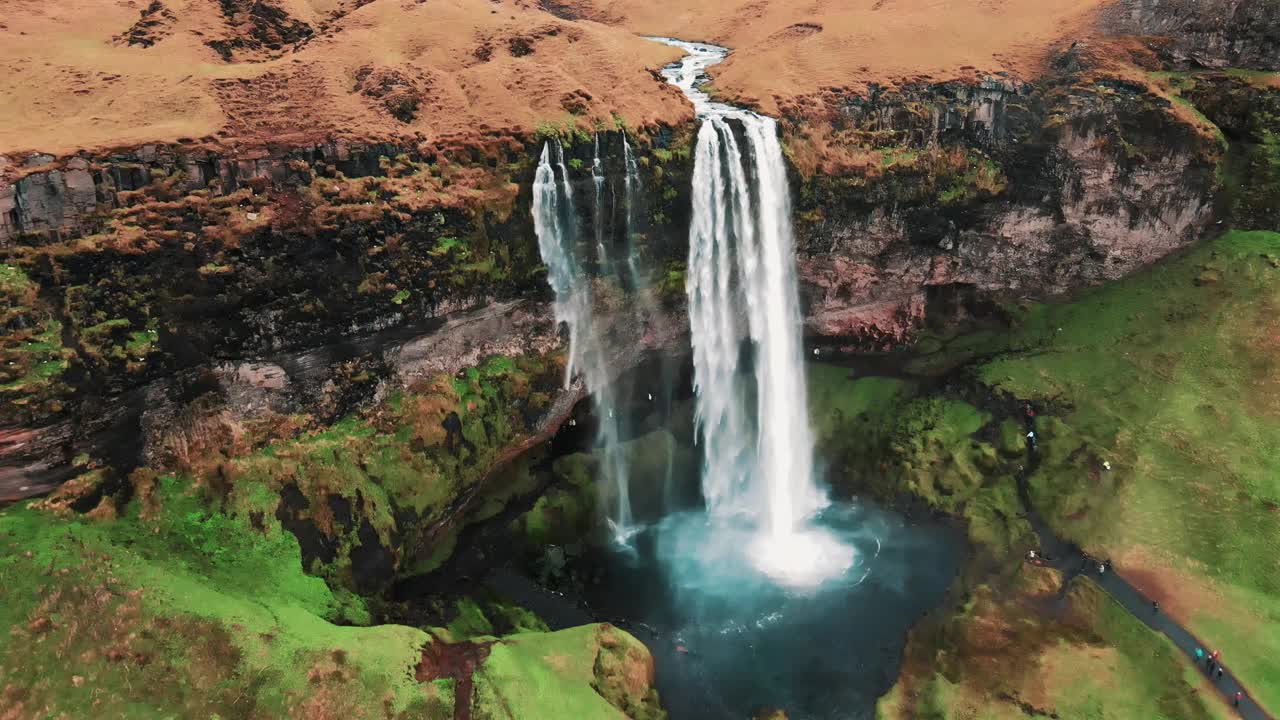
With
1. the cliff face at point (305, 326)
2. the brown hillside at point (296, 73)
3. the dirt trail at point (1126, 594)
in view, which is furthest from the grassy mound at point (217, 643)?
the dirt trail at point (1126, 594)

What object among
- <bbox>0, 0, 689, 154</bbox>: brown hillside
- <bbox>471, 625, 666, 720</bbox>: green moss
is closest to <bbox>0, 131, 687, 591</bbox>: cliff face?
<bbox>0, 0, 689, 154</bbox>: brown hillside

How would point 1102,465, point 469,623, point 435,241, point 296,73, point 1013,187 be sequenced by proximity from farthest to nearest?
point 1013,187
point 1102,465
point 296,73
point 435,241
point 469,623

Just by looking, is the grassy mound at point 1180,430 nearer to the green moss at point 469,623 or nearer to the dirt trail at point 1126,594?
the dirt trail at point 1126,594

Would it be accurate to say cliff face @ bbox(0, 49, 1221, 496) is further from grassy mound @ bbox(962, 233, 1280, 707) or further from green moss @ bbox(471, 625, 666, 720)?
green moss @ bbox(471, 625, 666, 720)

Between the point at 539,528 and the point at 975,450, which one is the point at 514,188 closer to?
the point at 539,528

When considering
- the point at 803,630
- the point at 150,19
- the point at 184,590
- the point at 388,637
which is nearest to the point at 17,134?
the point at 150,19

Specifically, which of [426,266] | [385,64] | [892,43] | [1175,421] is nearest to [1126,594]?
[1175,421]

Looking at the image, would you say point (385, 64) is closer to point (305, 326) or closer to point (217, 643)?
point (305, 326)
